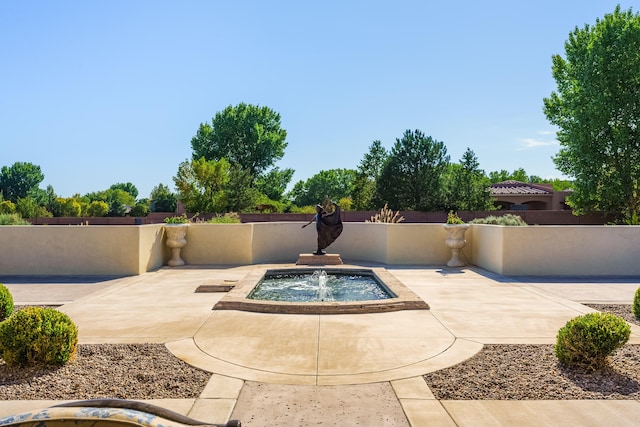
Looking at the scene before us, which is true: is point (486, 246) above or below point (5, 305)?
above

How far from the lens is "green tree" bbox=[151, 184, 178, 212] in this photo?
49.6m

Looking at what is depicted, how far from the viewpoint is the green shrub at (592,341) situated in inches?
163

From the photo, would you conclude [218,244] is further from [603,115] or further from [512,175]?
[512,175]

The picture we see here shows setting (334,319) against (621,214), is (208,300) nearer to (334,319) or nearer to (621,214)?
(334,319)

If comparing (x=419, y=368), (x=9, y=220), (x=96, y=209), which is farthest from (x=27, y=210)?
(x=419, y=368)

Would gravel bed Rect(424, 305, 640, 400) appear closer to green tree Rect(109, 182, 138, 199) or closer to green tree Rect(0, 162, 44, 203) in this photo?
green tree Rect(0, 162, 44, 203)

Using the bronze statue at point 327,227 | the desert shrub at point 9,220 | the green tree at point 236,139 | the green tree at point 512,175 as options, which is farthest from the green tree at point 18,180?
the green tree at point 512,175

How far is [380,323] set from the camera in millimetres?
6039

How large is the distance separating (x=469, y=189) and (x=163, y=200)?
113ft

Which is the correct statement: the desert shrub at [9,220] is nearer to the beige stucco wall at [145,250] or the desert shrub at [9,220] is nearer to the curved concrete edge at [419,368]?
the beige stucco wall at [145,250]

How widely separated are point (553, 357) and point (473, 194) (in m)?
27.1

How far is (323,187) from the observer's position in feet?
219

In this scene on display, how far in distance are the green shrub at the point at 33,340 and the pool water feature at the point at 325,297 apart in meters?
2.79

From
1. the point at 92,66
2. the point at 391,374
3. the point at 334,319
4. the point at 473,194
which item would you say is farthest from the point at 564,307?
the point at 473,194
